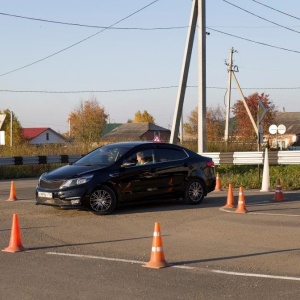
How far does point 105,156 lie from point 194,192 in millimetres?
2365

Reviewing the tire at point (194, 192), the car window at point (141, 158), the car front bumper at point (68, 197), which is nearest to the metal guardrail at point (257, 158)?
the tire at point (194, 192)

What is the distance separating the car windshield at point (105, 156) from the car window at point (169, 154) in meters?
0.87

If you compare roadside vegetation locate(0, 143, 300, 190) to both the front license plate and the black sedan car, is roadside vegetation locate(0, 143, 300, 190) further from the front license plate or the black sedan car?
the front license plate

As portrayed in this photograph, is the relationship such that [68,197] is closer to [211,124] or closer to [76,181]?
[76,181]

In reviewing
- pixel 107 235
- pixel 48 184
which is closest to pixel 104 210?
pixel 48 184

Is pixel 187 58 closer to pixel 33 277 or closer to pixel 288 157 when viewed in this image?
pixel 288 157

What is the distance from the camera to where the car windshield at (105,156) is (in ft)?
47.0

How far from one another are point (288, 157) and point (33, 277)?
1685 centimetres

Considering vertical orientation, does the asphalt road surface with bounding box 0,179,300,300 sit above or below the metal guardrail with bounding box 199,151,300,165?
Answer: below

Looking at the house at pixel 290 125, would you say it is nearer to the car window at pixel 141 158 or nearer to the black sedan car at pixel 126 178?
the black sedan car at pixel 126 178

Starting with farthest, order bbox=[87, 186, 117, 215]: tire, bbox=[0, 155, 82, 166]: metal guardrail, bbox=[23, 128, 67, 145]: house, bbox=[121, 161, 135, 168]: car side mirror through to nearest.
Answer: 1. bbox=[23, 128, 67, 145]: house
2. bbox=[0, 155, 82, 166]: metal guardrail
3. bbox=[121, 161, 135, 168]: car side mirror
4. bbox=[87, 186, 117, 215]: tire

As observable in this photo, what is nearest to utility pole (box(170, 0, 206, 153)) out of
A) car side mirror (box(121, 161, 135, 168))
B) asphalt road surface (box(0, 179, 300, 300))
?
asphalt road surface (box(0, 179, 300, 300))

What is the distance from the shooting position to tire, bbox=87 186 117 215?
531 inches

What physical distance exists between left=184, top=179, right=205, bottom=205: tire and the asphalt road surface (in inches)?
12.1
